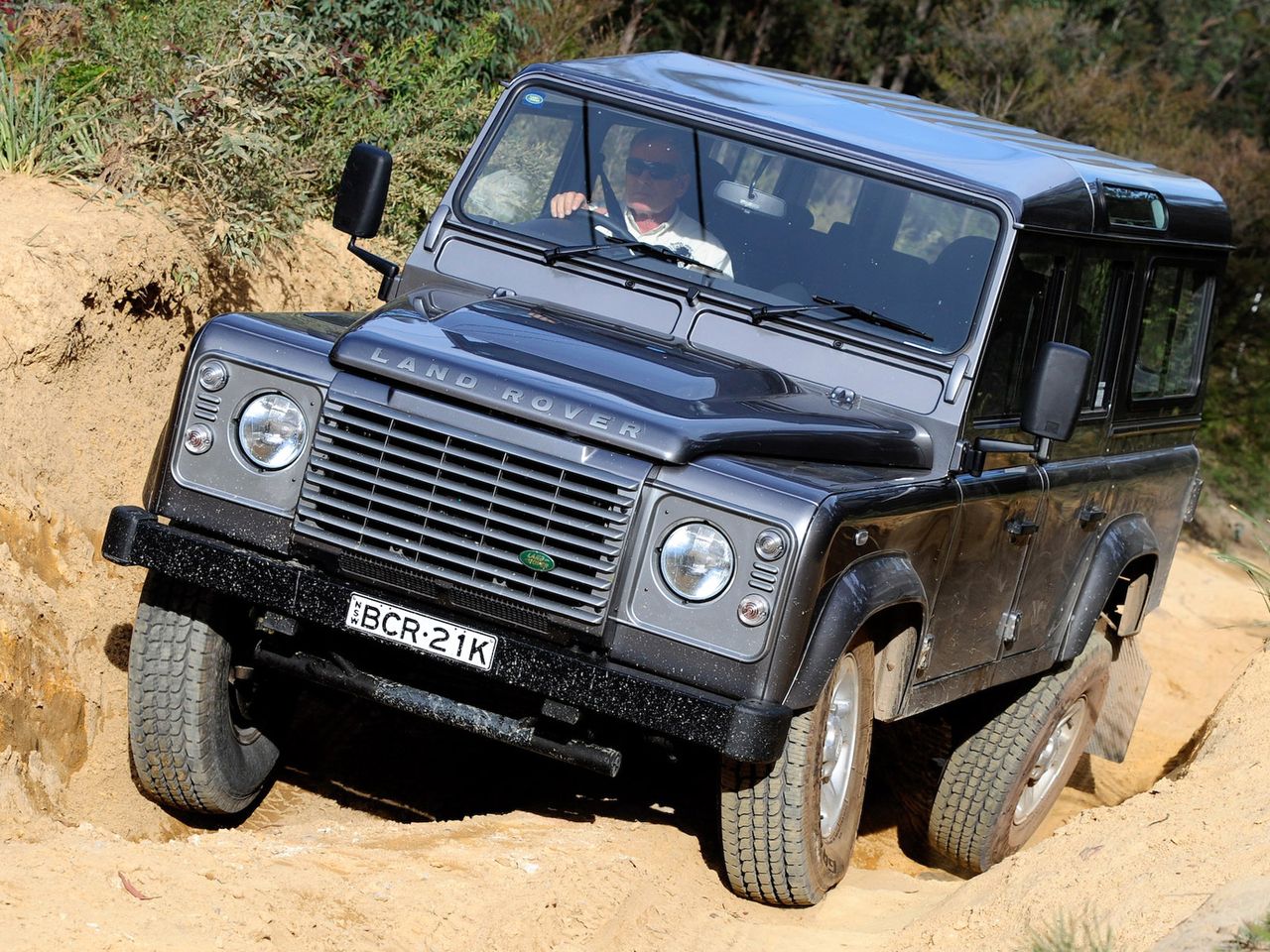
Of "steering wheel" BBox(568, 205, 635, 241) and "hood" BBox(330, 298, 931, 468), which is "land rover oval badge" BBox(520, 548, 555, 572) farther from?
"steering wheel" BBox(568, 205, 635, 241)

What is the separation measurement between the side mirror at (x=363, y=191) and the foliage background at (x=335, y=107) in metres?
1.94

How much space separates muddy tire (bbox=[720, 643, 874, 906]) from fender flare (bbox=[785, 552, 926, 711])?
0.13 metres

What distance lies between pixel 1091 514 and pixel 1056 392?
48.8 inches

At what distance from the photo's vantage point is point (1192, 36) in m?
28.6

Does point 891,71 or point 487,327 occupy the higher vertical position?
point 891,71

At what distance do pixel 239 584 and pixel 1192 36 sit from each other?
91.2 feet

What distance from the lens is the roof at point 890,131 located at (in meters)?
5.20

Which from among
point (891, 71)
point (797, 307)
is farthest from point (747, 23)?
point (797, 307)

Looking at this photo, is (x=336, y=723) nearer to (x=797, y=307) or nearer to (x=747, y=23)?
(x=797, y=307)

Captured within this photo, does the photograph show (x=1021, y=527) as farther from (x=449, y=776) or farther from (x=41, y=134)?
(x=41, y=134)

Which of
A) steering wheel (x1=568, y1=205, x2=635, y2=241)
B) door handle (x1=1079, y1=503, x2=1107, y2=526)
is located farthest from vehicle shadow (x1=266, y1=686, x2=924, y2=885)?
steering wheel (x1=568, y1=205, x2=635, y2=241)

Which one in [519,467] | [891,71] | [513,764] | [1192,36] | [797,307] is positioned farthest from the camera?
[1192,36]

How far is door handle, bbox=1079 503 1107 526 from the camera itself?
592cm

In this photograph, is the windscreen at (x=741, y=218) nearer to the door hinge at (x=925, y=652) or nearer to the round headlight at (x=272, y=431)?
the door hinge at (x=925, y=652)
